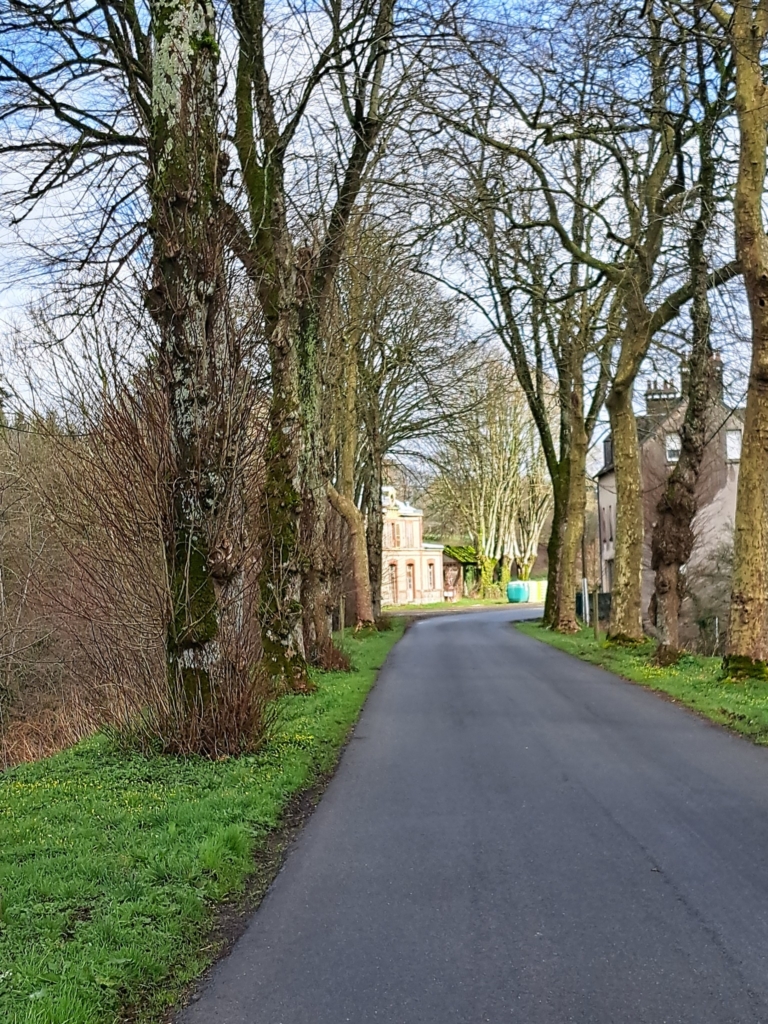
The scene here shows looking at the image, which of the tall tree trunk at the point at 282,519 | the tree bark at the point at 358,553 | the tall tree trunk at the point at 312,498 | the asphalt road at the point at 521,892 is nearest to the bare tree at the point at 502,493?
the tree bark at the point at 358,553

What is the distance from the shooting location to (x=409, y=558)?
79750mm

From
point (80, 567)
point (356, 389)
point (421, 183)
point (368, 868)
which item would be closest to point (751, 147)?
point (421, 183)

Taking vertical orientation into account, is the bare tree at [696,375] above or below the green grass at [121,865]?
above

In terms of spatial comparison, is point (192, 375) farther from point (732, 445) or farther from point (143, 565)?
point (732, 445)

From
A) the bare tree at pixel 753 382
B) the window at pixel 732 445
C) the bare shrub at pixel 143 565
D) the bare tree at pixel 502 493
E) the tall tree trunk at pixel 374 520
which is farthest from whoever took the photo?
the bare tree at pixel 502 493

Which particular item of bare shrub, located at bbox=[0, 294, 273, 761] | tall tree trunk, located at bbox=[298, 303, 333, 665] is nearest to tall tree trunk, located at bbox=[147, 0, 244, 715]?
bare shrub, located at bbox=[0, 294, 273, 761]

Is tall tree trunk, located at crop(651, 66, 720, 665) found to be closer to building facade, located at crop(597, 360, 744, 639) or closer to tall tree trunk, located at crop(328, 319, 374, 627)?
building facade, located at crop(597, 360, 744, 639)

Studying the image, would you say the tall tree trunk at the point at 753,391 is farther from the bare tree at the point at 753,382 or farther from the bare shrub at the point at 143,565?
the bare shrub at the point at 143,565

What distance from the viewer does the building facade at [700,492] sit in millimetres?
26284

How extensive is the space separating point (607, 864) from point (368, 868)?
1.45m

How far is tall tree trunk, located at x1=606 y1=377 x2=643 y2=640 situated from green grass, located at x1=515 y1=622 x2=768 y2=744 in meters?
0.81

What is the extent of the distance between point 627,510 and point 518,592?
48749mm

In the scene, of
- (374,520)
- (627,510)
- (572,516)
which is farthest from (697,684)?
(374,520)

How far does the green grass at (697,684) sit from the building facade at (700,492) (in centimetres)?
474
